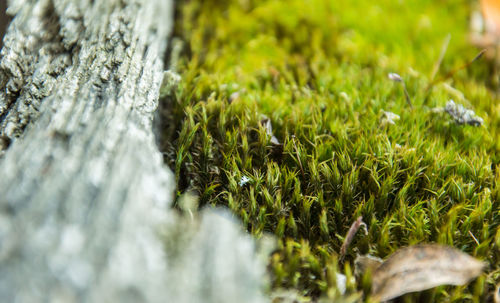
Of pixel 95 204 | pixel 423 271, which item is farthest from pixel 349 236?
pixel 95 204

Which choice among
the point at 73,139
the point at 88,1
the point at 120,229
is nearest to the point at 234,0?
the point at 88,1

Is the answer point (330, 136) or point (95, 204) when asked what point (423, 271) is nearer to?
point (330, 136)

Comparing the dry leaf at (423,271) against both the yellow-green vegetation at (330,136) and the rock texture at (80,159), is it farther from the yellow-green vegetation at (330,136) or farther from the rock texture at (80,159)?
the rock texture at (80,159)

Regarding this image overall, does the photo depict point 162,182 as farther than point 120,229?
Yes

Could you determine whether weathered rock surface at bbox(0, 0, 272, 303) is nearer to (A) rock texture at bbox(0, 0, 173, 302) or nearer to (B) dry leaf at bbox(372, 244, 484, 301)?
(A) rock texture at bbox(0, 0, 173, 302)

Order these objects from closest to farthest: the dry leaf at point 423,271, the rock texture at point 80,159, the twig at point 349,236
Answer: the rock texture at point 80,159, the dry leaf at point 423,271, the twig at point 349,236

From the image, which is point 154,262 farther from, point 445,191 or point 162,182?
point 445,191

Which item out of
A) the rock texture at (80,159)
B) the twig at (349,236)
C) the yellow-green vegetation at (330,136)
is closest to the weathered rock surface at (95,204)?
the rock texture at (80,159)
